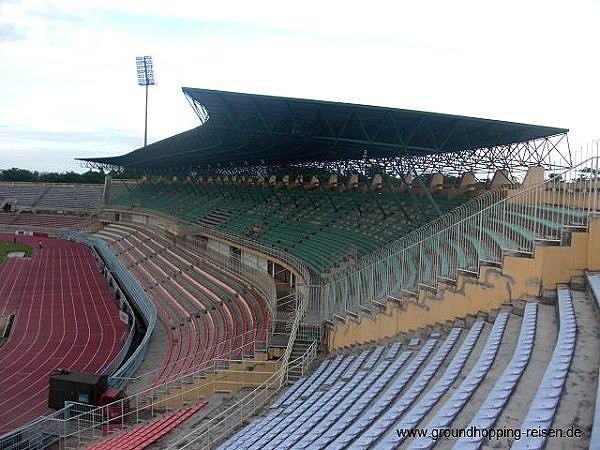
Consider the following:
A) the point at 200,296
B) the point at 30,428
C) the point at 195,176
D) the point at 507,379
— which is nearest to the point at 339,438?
the point at 507,379

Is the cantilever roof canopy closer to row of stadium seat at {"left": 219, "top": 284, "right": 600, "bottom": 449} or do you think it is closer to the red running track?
row of stadium seat at {"left": 219, "top": 284, "right": 600, "bottom": 449}

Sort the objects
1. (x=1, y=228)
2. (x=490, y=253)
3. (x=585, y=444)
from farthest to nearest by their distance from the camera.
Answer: (x=1, y=228)
(x=490, y=253)
(x=585, y=444)

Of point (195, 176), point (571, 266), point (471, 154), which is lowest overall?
point (571, 266)

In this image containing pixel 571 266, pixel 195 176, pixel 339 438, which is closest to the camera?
pixel 339 438

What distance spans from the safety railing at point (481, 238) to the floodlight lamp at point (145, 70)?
6784 cm

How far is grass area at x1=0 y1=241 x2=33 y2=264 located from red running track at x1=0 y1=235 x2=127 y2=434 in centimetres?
490

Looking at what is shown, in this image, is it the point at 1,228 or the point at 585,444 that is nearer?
the point at 585,444

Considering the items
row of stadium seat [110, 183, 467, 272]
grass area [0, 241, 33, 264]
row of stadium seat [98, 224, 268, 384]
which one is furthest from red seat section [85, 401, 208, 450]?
grass area [0, 241, 33, 264]

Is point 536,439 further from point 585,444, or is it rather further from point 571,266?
point 571,266

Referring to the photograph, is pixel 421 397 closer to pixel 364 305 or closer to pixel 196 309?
pixel 364 305

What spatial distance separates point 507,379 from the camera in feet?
15.8

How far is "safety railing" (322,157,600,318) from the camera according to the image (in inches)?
295

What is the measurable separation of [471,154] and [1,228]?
5650 cm

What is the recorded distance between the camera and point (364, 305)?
11.4 meters
